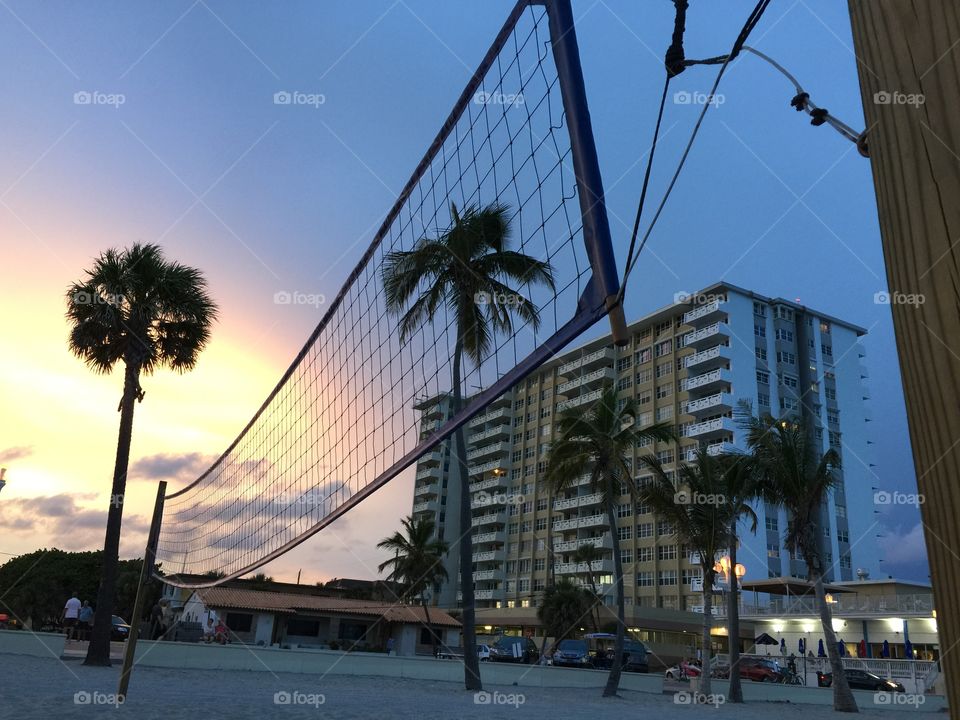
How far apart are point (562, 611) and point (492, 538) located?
2936cm

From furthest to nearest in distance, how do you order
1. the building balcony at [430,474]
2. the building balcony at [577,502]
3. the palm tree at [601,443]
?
the building balcony at [430,474]
the building balcony at [577,502]
the palm tree at [601,443]

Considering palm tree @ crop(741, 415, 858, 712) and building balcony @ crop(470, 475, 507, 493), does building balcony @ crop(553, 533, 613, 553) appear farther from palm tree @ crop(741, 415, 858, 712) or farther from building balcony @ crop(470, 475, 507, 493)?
palm tree @ crop(741, 415, 858, 712)

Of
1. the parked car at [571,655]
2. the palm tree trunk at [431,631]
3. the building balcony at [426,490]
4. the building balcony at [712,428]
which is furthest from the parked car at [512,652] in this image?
the building balcony at [426,490]

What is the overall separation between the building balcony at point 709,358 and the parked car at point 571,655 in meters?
33.1

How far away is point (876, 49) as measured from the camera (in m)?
1.22

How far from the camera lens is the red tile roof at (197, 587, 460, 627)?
36.1 m

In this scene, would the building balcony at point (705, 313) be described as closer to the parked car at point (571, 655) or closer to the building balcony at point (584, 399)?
the building balcony at point (584, 399)

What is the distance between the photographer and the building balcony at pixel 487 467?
7800 cm

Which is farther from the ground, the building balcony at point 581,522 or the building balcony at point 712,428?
the building balcony at point 712,428

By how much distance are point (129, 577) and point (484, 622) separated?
26.6 meters

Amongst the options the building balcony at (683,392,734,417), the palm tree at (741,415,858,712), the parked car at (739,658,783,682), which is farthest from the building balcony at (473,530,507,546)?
the palm tree at (741,415,858,712)

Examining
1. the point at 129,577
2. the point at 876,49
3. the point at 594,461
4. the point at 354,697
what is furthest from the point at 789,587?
the point at 129,577

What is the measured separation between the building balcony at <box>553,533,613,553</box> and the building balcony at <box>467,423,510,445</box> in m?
15.1

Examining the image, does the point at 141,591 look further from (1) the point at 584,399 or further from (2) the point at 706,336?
(1) the point at 584,399
